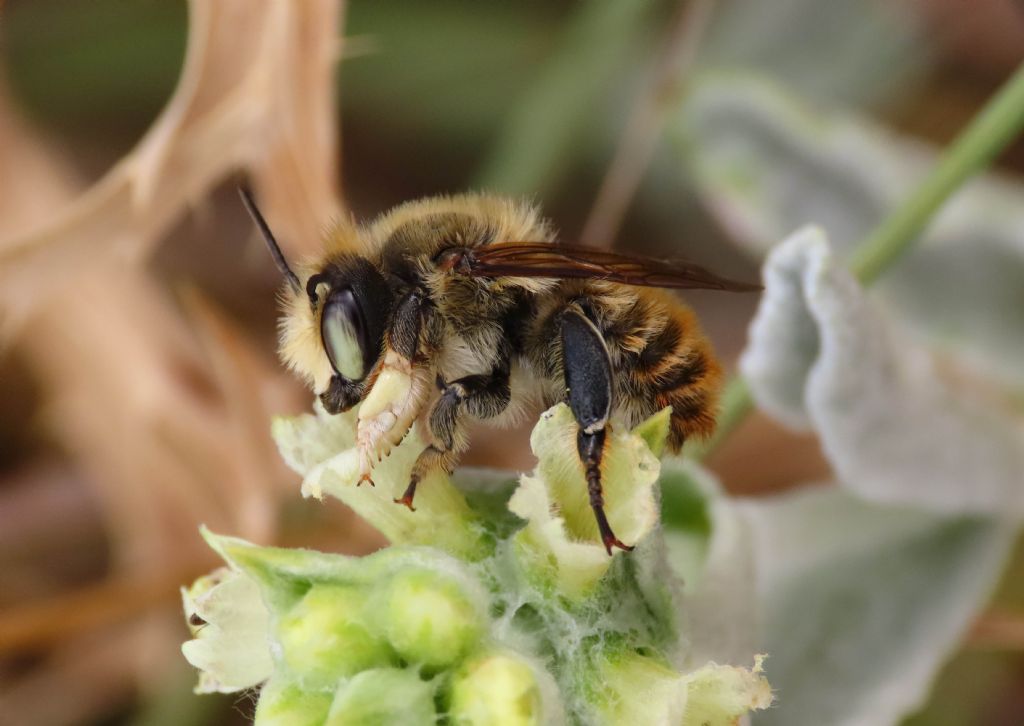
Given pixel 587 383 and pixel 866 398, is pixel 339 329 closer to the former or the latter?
pixel 587 383

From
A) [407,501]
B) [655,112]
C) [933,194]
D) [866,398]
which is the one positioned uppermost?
[655,112]

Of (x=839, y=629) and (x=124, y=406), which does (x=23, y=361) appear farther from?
(x=839, y=629)

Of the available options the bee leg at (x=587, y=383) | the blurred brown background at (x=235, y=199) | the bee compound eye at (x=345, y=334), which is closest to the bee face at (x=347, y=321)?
the bee compound eye at (x=345, y=334)

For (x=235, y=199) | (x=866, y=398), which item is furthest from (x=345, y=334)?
(x=235, y=199)

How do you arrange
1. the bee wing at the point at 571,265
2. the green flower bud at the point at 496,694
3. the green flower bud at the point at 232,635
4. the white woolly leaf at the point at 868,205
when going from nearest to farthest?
the green flower bud at the point at 496,694 → the green flower bud at the point at 232,635 → the bee wing at the point at 571,265 → the white woolly leaf at the point at 868,205

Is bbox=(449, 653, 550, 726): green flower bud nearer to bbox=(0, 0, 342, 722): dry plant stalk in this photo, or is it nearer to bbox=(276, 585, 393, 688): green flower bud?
bbox=(276, 585, 393, 688): green flower bud

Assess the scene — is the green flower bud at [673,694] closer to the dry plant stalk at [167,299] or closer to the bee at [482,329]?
the bee at [482,329]

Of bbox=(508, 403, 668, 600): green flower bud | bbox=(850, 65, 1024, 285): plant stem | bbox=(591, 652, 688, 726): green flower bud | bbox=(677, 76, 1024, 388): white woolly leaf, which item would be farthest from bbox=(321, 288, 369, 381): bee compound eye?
bbox=(677, 76, 1024, 388): white woolly leaf
